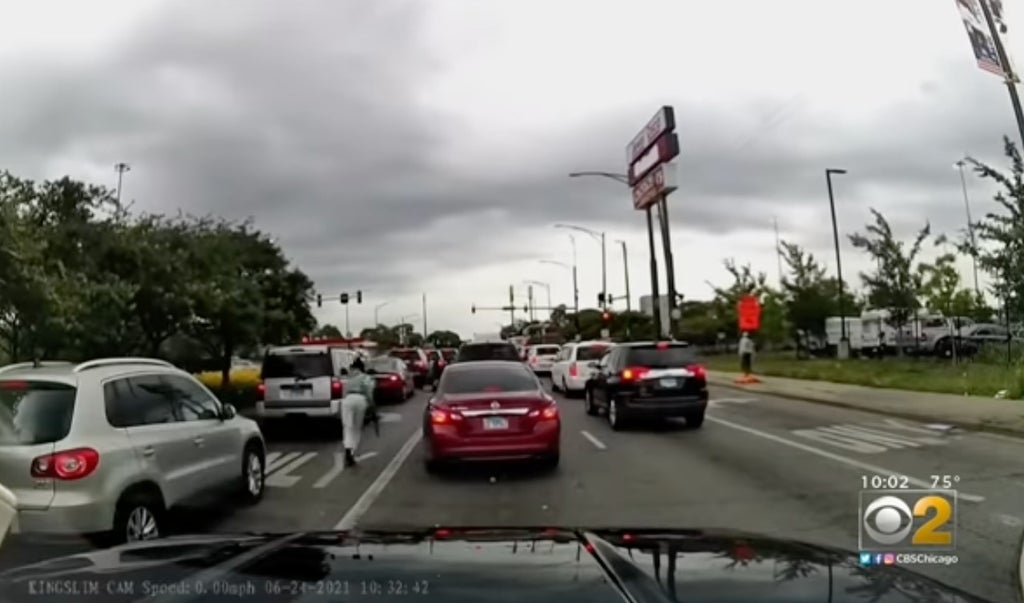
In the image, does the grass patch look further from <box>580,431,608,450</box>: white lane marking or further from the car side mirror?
the car side mirror

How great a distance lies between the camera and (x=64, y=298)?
13.2 meters

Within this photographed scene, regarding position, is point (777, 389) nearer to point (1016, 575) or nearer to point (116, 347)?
point (116, 347)

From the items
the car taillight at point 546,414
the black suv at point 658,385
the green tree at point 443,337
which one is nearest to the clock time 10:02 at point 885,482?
the car taillight at point 546,414

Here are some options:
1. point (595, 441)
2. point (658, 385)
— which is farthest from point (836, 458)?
point (658, 385)

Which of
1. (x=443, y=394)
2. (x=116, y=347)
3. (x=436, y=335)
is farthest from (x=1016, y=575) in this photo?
(x=436, y=335)

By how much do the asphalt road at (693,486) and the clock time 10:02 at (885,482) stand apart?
0.40 feet

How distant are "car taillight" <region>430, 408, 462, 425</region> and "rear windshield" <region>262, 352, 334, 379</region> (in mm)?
6283

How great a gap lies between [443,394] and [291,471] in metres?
2.31

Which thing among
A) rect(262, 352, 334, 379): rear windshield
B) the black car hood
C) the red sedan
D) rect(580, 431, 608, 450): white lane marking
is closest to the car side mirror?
the black car hood

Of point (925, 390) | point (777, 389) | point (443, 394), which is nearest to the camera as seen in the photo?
point (443, 394)

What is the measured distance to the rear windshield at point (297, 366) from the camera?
18.1 metres

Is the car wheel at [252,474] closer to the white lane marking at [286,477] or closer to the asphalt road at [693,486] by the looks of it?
the asphalt road at [693,486]

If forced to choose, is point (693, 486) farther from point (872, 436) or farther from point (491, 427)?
point (872, 436)

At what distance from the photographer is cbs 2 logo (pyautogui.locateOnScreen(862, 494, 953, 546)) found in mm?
6965
